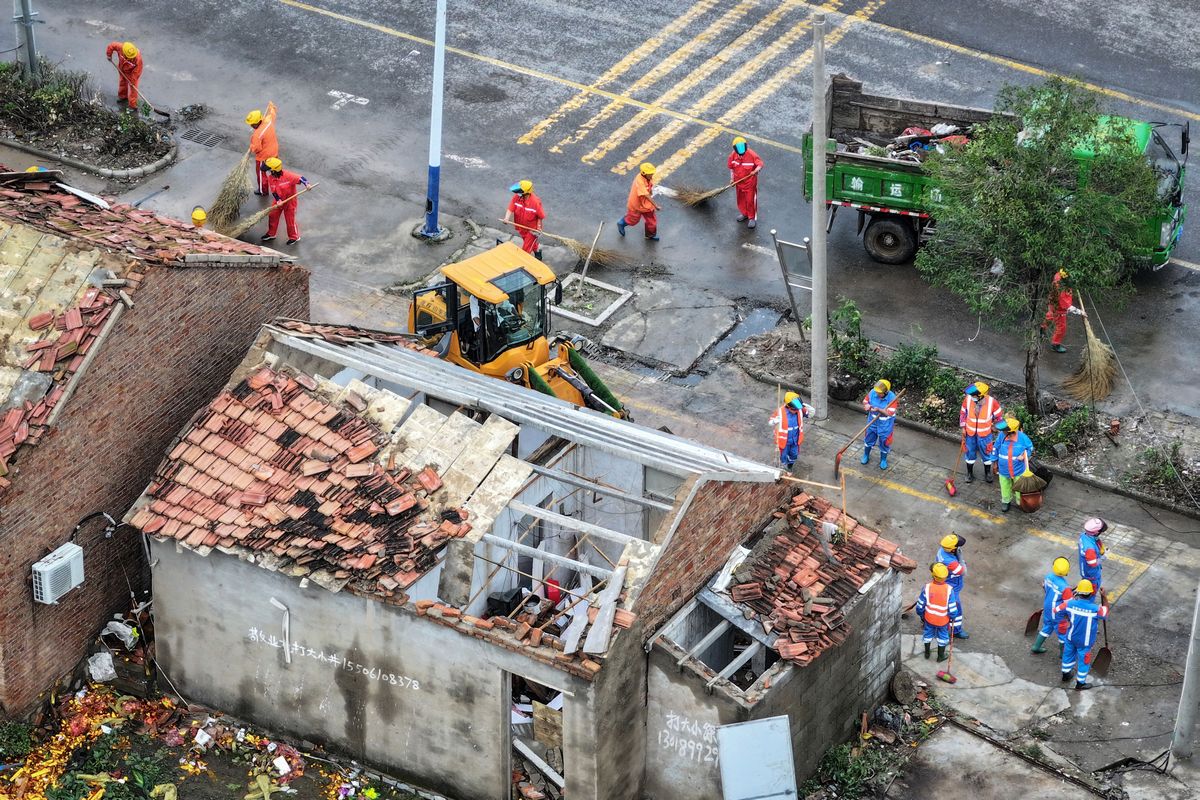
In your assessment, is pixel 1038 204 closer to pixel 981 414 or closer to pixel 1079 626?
pixel 981 414

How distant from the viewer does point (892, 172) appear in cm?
2694

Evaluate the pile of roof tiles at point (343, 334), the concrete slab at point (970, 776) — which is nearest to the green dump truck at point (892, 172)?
the pile of roof tiles at point (343, 334)

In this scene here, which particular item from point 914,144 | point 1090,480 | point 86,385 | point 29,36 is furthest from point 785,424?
point 29,36

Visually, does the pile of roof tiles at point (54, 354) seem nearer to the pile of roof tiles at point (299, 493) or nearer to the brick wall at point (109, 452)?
the brick wall at point (109, 452)

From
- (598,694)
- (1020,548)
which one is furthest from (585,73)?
(598,694)

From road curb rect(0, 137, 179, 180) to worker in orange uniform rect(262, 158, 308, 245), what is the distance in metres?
2.72

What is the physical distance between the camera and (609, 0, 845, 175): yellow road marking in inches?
1198

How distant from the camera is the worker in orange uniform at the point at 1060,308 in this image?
23.5 meters

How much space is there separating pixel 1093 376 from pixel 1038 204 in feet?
11.4

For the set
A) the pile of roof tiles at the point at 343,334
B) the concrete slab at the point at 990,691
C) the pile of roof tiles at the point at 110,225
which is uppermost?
the pile of roof tiles at the point at 110,225

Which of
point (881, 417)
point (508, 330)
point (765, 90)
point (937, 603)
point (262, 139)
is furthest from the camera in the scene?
point (765, 90)

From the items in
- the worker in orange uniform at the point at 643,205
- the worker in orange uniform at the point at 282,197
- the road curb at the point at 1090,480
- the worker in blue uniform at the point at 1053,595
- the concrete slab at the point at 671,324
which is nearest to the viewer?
the worker in blue uniform at the point at 1053,595

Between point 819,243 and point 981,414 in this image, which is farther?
point 819,243

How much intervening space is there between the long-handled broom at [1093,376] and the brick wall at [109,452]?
10985 mm
